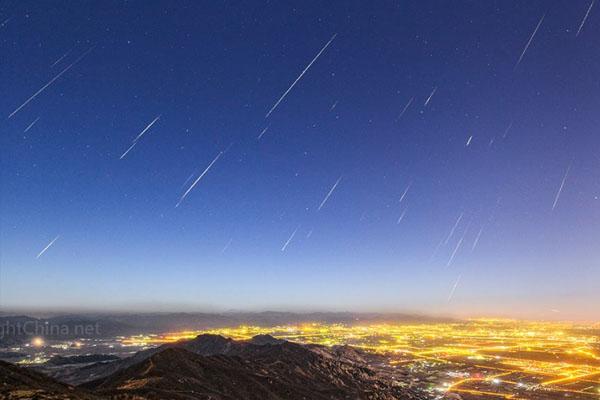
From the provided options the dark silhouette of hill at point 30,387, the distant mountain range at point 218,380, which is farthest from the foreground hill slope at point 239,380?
the dark silhouette of hill at point 30,387

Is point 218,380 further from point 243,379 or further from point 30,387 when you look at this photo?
point 30,387

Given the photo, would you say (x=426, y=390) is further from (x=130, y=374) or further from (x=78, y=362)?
(x=78, y=362)

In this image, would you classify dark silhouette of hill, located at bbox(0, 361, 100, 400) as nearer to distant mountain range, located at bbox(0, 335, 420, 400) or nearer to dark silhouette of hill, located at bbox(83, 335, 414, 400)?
distant mountain range, located at bbox(0, 335, 420, 400)

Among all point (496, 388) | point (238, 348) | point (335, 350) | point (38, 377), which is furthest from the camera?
point (335, 350)

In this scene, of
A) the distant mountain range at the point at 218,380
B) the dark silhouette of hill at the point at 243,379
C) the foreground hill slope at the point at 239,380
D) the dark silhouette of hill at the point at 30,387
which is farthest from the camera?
the dark silhouette of hill at the point at 243,379

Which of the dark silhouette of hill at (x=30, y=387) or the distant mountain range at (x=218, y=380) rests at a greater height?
the dark silhouette of hill at (x=30, y=387)

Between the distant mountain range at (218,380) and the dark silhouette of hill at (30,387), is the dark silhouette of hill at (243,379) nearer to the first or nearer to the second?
the distant mountain range at (218,380)

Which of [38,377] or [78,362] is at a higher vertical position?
[38,377]

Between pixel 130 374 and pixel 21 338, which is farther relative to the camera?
pixel 21 338

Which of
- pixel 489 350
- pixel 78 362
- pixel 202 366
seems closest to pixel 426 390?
pixel 202 366
